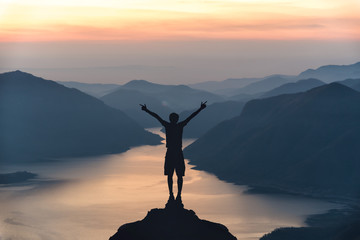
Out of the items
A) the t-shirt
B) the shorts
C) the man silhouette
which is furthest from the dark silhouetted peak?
the t-shirt

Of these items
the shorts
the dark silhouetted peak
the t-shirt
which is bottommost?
the dark silhouetted peak

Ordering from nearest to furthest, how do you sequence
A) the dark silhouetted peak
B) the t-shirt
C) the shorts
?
the dark silhouetted peak < the t-shirt < the shorts

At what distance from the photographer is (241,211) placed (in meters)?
183

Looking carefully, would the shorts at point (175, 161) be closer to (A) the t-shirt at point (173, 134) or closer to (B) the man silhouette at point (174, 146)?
(B) the man silhouette at point (174, 146)

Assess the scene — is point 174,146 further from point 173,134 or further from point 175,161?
point 175,161

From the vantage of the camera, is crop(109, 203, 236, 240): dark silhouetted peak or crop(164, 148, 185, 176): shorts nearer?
crop(109, 203, 236, 240): dark silhouetted peak

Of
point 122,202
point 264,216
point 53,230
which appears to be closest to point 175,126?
point 53,230

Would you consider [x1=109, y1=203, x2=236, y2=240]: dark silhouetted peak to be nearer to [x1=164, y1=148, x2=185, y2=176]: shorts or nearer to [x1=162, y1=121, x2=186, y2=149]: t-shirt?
[x1=164, y1=148, x2=185, y2=176]: shorts

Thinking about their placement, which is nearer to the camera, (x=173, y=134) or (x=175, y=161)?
(x=173, y=134)

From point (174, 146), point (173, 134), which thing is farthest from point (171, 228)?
point (173, 134)

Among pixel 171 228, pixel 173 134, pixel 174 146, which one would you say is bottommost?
pixel 171 228

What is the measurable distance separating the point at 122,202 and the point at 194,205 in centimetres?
2061

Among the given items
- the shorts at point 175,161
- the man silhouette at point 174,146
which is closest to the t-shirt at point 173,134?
the man silhouette at point 174,146

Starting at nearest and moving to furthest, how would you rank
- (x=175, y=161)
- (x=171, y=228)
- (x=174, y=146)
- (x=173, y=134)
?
(x=171, y=228), (x=173, y=134), (x=174, y=146), (x=175, y=161)
